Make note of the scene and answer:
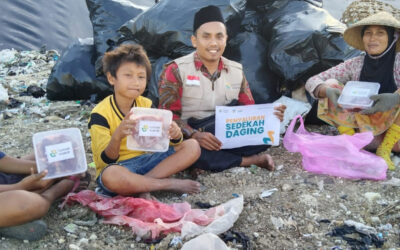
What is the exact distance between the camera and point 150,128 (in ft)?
6.71

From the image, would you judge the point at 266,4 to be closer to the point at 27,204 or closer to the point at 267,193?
the point at 267,193

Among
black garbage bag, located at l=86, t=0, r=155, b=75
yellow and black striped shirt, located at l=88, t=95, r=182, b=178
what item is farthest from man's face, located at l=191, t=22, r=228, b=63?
black garbage bag, located at l=86, t=0, r=155, b=75

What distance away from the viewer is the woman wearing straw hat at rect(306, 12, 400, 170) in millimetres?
2580

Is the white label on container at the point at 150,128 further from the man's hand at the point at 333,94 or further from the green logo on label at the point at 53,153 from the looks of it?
the man's hand at the point at 333,94

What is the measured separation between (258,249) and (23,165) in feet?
4.20

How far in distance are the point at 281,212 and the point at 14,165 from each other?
1393mm

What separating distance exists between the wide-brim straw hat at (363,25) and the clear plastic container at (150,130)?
1.50m

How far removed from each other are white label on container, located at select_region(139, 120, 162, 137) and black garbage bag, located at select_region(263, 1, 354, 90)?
1.41m

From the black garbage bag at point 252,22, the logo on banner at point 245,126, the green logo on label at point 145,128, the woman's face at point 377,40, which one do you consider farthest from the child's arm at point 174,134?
the black garbage bag at point 252,22

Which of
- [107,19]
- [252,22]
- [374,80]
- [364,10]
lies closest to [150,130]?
[374,80]

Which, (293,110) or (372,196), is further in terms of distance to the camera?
(293,110)

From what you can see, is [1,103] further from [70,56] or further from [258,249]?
[258,249]

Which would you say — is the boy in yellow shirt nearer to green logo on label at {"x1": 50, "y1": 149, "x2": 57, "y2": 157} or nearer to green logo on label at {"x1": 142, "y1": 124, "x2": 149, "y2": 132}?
green logo on label at {"x1": 142, "y1": 124, "x2": 149, "y2": 132}

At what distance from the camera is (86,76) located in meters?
3.85
